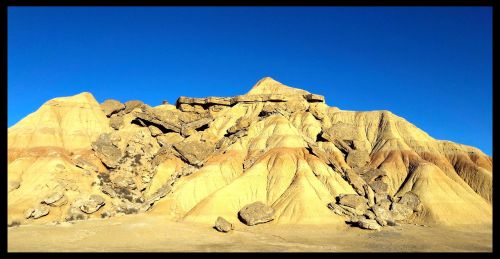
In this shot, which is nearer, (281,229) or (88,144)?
(281,229)

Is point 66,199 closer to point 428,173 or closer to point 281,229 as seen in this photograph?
point 281,229

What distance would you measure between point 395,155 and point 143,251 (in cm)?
5148

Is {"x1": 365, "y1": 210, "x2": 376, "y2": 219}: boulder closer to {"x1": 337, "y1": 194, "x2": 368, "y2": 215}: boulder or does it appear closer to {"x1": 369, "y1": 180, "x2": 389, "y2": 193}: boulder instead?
{"x1": 337, "y1": 194, "x2": 368, "y2": 215}: boulder

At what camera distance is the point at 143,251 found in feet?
118

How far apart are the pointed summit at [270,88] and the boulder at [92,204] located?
144ft

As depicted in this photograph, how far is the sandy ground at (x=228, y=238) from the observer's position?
38.5 metres

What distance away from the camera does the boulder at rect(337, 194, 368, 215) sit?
57.6 meters

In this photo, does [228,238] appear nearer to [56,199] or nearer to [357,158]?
[56,199]

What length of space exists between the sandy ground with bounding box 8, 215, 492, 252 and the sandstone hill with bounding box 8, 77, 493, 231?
3.23 m

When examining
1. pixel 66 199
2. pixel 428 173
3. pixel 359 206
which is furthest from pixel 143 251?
pixel 428 173

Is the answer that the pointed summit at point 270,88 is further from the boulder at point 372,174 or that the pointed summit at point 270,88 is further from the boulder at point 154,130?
the boulder at point 372,174

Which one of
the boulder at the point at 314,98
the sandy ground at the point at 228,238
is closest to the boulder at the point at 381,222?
the sandy ground at the point at 228,238

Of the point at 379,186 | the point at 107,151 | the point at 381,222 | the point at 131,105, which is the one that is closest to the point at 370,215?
the point at 381,222

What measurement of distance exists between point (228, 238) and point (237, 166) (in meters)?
23.6
